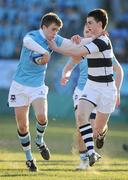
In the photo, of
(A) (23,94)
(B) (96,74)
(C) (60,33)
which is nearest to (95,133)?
(B) (96,74)

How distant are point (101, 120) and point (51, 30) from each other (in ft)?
4.93

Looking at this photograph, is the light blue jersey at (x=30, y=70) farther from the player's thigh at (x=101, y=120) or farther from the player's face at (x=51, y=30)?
the player's thigh at (x=101, y=120)

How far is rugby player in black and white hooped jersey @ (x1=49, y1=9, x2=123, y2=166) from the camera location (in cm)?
1120

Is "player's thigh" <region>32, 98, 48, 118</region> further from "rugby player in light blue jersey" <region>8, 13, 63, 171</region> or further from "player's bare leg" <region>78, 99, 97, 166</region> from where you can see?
"player's bare leg" <region>78, 99, 97, 166</region>

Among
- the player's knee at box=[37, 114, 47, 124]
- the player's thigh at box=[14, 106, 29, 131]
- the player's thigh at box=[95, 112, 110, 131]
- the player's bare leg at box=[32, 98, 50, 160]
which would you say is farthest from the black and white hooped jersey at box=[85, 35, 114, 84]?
the player's thigh at box=[14, 106, 29, 131]

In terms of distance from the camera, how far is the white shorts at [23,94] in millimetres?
11984

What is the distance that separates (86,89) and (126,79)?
16467mm

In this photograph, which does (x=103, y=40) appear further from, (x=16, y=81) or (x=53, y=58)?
(x=53, y=58)

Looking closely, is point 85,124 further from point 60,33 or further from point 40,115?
point 60,33

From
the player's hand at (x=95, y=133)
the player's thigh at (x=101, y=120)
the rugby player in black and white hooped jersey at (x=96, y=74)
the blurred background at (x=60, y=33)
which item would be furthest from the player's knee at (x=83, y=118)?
the blurred background at (x=60, y=33)

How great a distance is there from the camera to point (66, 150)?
16.3 metres

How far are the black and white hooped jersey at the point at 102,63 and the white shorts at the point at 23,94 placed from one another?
0.92 metres

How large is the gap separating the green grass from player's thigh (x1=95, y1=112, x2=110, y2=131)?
0.69m

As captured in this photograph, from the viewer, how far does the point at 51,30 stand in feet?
38.4
